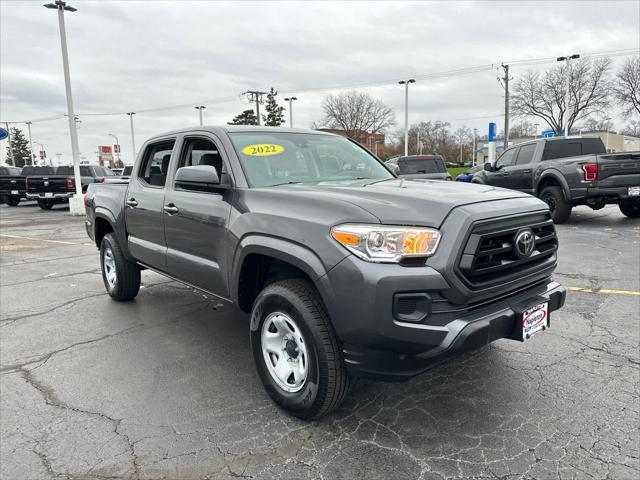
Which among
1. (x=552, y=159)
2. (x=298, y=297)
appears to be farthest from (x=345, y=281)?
(x=552, y=159)

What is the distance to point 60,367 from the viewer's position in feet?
12.1

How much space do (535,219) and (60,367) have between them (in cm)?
365

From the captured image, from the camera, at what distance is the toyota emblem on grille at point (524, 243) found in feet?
8.73

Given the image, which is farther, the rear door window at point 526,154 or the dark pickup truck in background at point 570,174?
the rear door window at point 526,154

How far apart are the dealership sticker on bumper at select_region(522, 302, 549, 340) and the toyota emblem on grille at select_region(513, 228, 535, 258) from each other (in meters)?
0.31

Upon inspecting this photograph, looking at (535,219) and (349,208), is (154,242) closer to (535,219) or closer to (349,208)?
(349,208)

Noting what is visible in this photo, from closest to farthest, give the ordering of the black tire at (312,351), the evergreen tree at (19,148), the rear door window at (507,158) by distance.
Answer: the black tire at (312,351)
the rear door window at (507,158)
the evergreen tree at (19,148)

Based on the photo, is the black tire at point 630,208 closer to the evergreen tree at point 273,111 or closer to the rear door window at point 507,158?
the rear door window at point 507,158

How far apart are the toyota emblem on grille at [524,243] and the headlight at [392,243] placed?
590 mm

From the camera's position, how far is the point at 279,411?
2.93 metres

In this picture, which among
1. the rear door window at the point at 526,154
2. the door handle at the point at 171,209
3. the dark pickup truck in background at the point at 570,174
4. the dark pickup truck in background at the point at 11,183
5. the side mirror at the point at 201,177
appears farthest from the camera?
the dark pickup truck in background at the point at 11,183

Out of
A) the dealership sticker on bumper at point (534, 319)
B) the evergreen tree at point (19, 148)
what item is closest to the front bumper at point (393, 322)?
the dealership sticker on bumper at point (534, 319)

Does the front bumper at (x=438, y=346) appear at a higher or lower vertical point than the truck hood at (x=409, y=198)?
lower

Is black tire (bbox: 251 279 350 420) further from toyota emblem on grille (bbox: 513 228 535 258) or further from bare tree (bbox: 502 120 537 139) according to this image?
bare tree (bbox: 502 120 537 139)
